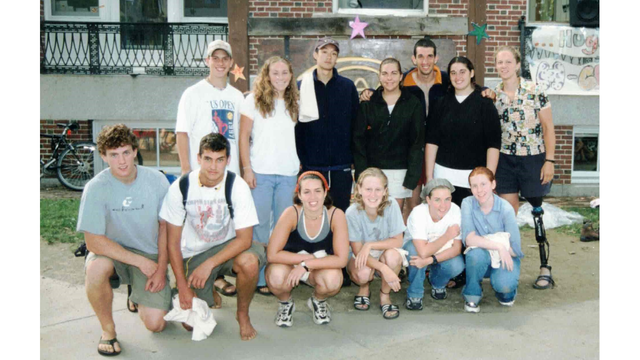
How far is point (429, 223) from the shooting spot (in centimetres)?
443

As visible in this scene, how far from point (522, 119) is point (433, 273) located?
1477 mm

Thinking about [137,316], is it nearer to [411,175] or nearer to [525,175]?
[411,175]

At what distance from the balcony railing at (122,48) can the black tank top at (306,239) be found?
22.8 ft

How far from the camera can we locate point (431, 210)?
4441 millimetres

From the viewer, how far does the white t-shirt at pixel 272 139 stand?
462cm

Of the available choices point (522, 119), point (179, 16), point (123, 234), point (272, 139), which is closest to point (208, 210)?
point (123, 234)

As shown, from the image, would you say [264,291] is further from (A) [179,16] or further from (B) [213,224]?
(A) [179,16]

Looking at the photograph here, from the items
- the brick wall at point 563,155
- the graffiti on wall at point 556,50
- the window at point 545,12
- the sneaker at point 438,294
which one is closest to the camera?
the sneaker at point 438,294

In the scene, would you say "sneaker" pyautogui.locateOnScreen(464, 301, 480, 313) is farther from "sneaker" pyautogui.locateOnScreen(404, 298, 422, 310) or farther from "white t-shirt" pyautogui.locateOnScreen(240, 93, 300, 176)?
"white t-shirt" pyautogui.locateOnScreen(240, 93, 300, 176)

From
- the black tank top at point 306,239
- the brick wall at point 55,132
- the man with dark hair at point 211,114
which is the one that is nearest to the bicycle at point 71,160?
the brick wall at point 55,132

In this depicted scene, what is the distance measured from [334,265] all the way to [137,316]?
149cm

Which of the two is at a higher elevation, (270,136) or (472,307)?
(270,136)

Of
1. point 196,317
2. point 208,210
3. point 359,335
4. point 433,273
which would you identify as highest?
point 208,210

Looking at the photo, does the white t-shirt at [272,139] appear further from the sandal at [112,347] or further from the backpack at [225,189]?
the sandal at [112,347]
